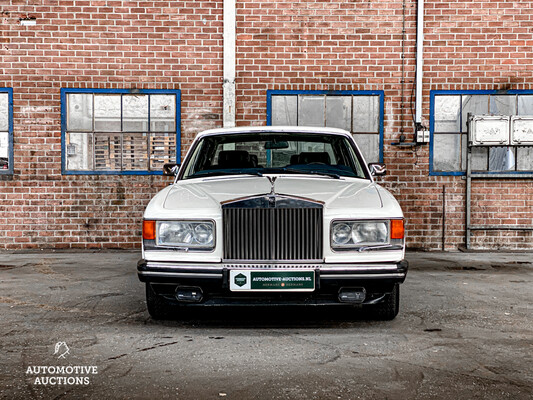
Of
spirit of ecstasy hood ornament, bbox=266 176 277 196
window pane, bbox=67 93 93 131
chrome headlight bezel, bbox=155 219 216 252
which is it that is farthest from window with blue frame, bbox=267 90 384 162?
chrome headlight bezel, bbox=155 219 216 252

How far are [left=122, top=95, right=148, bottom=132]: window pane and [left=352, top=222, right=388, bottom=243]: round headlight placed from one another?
6703mm

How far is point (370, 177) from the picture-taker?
19.1 ft

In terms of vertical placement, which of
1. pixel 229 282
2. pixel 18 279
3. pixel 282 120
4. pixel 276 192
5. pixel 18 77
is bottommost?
pixel 18 279

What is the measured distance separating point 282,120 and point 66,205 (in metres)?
3.87

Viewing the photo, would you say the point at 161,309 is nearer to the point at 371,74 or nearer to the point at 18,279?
the point at 18,279

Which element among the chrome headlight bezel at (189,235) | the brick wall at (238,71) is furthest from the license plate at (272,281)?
the brick wall at (238,71)

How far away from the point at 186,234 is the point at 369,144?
650cm

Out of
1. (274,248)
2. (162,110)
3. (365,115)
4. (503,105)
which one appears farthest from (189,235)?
(503,105)

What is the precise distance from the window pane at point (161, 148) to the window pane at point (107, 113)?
0.64 metres

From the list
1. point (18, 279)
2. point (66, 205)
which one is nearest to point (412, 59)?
point (66, 205)

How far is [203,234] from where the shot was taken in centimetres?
480

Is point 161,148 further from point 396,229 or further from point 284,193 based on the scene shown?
point 396,229

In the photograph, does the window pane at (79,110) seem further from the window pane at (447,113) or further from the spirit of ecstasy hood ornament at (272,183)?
the spirit of ecstasy hood ornament at (272,183)

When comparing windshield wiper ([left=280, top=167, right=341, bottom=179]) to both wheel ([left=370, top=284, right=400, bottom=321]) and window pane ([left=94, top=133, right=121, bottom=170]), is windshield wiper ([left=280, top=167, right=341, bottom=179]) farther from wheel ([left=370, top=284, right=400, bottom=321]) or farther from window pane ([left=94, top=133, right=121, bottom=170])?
window pane ([left=94, top=133, right=121, bottom=170])
